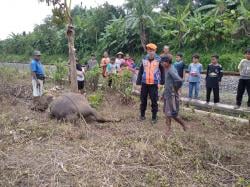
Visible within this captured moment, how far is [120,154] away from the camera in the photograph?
4.99 metres

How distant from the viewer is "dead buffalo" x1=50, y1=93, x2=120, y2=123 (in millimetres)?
6921

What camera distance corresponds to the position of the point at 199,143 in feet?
17.7

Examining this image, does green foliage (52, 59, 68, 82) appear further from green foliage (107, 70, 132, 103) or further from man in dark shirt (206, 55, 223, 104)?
man in dark shirt (206, 55, 223, 104)

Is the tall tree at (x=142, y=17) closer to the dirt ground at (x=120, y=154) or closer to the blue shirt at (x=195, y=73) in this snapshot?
the blue shirt at (x=195, y=73)

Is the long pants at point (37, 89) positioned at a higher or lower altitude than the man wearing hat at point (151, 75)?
lower

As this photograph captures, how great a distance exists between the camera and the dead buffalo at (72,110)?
6.92 meters

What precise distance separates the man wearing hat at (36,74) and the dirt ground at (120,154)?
72.3 inches

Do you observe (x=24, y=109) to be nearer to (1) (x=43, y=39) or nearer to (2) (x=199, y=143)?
(2) (x=199, y=143)

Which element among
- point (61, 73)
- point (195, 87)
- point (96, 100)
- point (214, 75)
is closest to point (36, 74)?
point (96, 100)

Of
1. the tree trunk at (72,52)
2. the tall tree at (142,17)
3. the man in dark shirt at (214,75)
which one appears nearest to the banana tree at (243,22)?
the tall tree at (142,17)

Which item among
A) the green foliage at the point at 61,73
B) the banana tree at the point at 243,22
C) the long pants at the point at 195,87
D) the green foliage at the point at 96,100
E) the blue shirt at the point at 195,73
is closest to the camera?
the green foliage at the point at 96,100

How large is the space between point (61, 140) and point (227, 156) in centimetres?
252

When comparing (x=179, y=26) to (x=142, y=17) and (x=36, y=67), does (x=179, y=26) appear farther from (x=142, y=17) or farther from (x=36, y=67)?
(x=36, y=67)

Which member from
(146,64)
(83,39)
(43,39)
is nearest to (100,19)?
(83,39)
